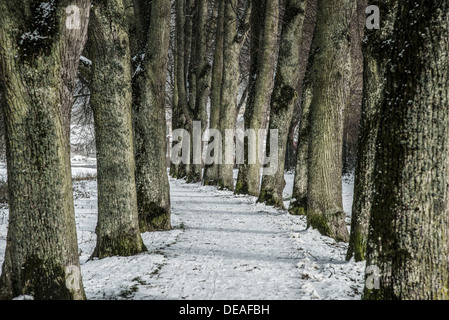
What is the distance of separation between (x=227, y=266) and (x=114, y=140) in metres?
2.34

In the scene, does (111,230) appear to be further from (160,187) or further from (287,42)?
(287,42)

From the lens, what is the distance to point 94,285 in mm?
3828

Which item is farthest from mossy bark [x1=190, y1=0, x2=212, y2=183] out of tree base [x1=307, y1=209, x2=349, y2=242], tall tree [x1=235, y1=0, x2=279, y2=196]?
tree base [x1=307, y1=209, x2=349, y2=242]

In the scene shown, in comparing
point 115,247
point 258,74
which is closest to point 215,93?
point 258,74

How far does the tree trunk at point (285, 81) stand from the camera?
937cm

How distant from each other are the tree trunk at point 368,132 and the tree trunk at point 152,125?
3568 millimetres

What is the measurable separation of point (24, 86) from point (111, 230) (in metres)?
2.69

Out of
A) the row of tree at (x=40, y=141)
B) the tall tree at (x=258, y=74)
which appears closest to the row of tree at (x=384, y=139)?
the tall tree at (x=258, y=74)

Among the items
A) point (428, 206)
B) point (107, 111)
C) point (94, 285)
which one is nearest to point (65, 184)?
point (94, 285)

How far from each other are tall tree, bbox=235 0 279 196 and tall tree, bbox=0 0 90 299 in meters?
8.70

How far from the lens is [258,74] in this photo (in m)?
11.5

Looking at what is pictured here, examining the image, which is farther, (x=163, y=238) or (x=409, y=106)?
(x=163, y=238)

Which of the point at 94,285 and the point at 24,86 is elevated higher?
the point at 24,86

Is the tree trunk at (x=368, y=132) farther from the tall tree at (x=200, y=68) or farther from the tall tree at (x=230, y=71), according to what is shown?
the tall tree at (x=200, y=68)
